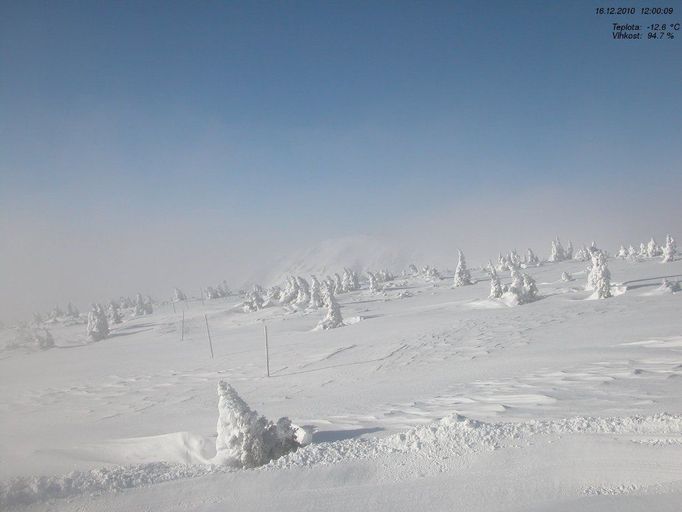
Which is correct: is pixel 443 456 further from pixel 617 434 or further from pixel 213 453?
pixel 213 453

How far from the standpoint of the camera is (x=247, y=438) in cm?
770

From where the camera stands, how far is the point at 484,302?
139ft

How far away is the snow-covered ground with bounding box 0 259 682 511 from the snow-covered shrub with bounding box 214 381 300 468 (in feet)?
1.61

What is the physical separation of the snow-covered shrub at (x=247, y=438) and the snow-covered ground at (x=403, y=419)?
49 cm

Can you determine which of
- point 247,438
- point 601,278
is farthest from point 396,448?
point 601,278

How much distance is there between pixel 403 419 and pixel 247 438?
4683 mm

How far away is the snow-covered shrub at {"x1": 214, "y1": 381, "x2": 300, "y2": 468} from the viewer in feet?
24.9

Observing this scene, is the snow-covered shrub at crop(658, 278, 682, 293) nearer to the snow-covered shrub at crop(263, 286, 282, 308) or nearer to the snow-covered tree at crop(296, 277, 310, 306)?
the snow-covered tree at crop(296, 277, 310, 306)

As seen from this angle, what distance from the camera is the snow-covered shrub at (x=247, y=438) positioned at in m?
7.59

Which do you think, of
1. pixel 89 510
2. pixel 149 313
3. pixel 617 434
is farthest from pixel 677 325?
pixel 149 313

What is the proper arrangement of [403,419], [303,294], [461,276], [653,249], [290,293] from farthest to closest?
[653,249] → [290,293] → [303,294] → [461,276] → [403,419]

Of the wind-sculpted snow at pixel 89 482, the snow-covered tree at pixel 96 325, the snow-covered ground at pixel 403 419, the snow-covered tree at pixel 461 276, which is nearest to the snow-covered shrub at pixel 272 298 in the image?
the snow-covered tree at pixel 96 325

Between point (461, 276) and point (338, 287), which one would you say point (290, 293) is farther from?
point (461, 276)

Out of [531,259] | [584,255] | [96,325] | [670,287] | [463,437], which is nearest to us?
[463,437]
